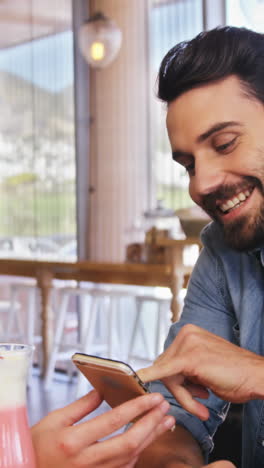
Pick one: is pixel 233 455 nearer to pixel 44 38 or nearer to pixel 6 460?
pixel 6 460

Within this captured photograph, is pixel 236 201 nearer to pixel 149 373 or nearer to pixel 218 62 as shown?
pixel 218 62

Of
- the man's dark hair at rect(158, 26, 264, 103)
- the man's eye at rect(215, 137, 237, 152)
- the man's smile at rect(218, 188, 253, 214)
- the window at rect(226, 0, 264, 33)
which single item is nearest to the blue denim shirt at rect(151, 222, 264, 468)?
A: the man's smile at rect(218, 188, 253, 214)

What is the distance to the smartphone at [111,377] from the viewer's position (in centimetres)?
74

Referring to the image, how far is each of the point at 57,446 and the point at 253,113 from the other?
726 millimetres

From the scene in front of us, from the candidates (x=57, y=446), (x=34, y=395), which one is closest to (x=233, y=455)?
(x=57, y=446)

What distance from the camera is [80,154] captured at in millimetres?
5406

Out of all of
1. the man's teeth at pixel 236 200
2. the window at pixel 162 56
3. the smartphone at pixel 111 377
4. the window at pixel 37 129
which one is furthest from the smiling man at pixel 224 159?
the window at pixel 37 129

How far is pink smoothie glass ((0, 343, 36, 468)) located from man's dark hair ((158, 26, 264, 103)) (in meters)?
0.68

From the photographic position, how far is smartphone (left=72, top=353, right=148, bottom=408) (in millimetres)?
735

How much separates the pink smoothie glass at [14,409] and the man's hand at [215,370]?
281 millimetres

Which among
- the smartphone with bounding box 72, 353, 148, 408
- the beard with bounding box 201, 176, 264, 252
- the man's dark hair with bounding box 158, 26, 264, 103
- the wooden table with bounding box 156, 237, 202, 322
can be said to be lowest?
the wooden table with bounding box 156, 237, 202, 322

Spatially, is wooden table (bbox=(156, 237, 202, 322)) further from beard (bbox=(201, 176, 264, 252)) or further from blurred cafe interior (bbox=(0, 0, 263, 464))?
beard (bbox=(201, 176, 264, 252))

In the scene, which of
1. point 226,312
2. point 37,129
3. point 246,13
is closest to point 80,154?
point 37,129

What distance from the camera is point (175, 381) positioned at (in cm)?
100
